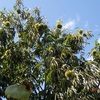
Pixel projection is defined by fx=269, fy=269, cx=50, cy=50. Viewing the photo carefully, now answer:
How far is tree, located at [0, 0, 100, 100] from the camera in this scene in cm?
599

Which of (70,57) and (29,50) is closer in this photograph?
(70,57)

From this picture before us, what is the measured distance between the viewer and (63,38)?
7.91 metres

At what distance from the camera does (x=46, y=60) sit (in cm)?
668

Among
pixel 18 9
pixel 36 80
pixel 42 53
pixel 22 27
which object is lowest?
pixel 36 80

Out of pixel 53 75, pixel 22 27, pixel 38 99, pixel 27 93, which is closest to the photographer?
pixel 27 93

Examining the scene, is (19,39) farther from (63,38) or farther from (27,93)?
(27,93)

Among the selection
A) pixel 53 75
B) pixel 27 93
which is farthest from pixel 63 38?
pixel 27 93

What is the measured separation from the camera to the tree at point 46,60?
19.7 ft

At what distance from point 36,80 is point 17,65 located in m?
0.92

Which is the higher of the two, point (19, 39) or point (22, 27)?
point (22, 27)

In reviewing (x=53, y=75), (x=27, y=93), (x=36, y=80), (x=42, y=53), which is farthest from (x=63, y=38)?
(x=27, y=93)

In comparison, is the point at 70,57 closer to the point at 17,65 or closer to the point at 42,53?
the point at 42,53

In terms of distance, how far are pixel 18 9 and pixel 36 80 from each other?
123 inches

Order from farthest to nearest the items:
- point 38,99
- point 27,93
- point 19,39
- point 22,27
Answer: point 22,27
point 19,39
point 38,99
point 27,93
